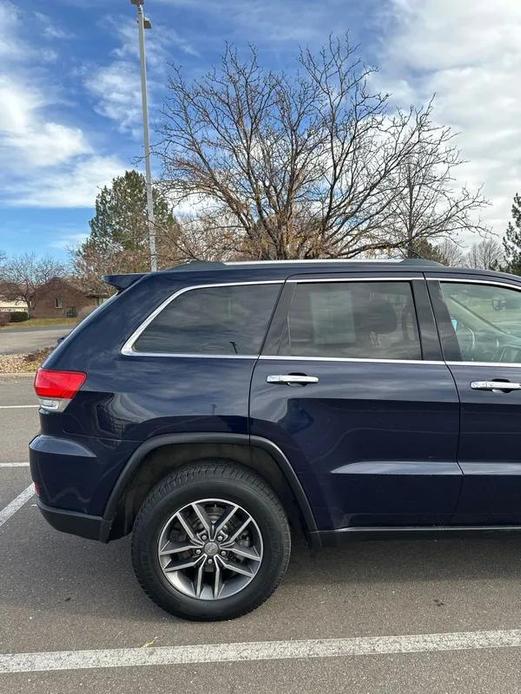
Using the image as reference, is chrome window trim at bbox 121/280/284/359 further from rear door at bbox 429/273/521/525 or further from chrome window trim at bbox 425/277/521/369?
rear door at bbox 429/273/521/525

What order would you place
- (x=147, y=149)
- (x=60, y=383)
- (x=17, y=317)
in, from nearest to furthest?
(x=60, y=383), (x=147, y=149), (x=17, y=317)

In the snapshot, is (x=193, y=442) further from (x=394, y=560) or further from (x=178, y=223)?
(x=178, y=223)

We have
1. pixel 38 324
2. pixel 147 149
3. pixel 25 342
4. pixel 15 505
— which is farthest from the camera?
pixel 38 324

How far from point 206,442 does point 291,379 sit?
0.53 metres

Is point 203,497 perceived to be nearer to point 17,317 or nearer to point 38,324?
point 38,324

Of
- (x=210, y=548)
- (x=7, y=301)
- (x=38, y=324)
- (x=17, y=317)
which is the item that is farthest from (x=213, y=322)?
(x=7, y=301)

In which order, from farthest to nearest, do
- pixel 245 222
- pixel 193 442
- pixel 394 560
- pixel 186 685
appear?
pixel 245 222, pixel 394 560, pixel 193 442, pixel 186 685

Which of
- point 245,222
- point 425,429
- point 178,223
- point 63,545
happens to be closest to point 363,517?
point 425,429

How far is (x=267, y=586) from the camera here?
8.33 ft

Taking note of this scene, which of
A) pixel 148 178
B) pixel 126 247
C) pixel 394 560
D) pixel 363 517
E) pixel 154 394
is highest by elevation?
pixel 148 178

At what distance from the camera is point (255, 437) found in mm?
2449

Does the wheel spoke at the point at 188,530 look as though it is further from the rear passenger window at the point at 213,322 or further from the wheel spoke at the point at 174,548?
the rear passenger window at the point at 213,322

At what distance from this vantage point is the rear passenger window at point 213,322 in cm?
260

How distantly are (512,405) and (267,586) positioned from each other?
1.57 m
